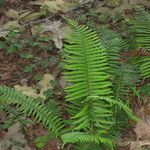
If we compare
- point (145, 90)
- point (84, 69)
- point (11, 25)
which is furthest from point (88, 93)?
point (11, 25)

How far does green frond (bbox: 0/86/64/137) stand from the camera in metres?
4.10

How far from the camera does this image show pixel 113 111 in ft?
13.8

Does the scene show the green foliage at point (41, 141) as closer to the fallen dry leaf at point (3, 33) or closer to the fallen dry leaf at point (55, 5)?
the fallen dry leaf at point (3, 33)

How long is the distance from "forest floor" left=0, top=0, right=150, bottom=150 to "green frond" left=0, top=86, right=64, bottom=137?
18 centimetres

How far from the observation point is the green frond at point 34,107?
4.10 metres

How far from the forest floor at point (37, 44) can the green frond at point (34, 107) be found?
0.18 metres

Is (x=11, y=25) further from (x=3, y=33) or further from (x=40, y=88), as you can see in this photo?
(x=40, y=88)

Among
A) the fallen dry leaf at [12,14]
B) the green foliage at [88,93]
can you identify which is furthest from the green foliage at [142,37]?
the fallen dry leaf at [12,14]

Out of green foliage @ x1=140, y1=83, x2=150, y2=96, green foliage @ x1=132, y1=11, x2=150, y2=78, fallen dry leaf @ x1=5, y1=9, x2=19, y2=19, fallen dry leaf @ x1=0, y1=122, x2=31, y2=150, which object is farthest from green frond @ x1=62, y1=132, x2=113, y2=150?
fallen dry leaf @ x1=5, y1=9, x2=19, y2=19

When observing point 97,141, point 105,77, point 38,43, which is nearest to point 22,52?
point 38,43

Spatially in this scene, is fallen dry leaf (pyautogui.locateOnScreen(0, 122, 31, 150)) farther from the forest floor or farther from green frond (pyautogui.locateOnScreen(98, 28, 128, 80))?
green frond (pyautogui.locateOnScreen(98, 28, 128, 80))

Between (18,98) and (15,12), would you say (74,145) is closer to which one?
(18,98)

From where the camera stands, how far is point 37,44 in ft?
17.4

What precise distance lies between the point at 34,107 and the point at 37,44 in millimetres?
1365
